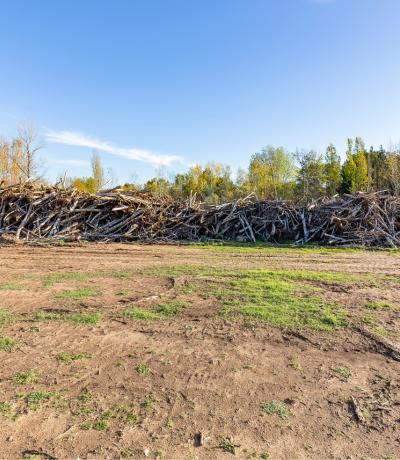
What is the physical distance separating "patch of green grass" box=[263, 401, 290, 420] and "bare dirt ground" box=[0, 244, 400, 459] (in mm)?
12

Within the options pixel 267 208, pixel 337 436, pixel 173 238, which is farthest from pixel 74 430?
pixel 267 208

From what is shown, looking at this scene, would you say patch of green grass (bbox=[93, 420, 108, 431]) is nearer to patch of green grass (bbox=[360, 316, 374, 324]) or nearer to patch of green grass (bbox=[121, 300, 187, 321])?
patch of green grass (bbox=[121, 300, 187, 321])

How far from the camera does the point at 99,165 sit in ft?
Answer: 160

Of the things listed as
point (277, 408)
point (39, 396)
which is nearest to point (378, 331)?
point (277, 408)

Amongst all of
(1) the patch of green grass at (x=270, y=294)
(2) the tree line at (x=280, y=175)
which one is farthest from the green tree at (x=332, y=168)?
(1) the patch of green grass at (x=270, y=294)

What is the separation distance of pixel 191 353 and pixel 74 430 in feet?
5.23

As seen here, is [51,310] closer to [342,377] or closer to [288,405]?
[288,405]

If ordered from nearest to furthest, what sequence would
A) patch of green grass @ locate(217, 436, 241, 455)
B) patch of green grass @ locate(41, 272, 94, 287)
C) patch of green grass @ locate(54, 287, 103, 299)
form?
patch of green grass @ locate(217, 436, 241, 455)
patch of green grass @ locate(54, 287, 103, 299)
patch of green grass @ locate(41, 272, 94, 287)

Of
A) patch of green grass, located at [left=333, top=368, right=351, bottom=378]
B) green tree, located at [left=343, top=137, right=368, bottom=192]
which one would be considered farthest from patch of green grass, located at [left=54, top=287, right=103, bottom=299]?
green tree, located at [left=343, top=137, right=368, bottom=192]

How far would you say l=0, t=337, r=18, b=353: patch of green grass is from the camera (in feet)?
12.5

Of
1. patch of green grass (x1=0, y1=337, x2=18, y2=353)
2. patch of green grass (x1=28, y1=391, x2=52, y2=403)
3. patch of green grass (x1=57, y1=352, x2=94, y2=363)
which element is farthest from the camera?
patch of green grass (x1=0, y1=337, x2=18, y2=353)

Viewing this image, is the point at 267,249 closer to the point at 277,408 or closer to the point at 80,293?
the point at 80,293

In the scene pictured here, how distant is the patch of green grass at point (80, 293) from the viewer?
5.83 meters

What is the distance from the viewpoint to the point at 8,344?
391 cm
